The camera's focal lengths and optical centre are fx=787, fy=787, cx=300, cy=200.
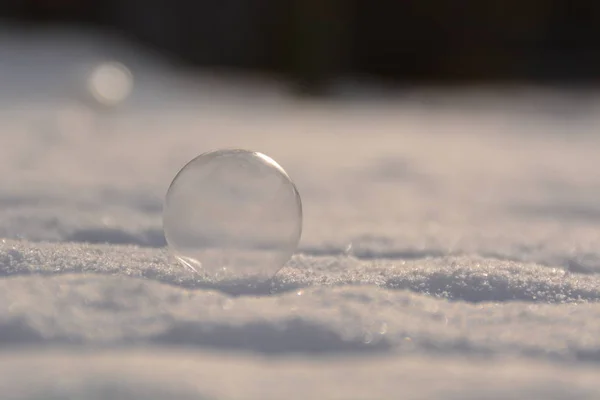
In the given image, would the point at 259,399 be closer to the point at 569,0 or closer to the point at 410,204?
the point at 410,204

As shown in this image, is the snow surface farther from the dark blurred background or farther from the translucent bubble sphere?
the dark blurred background

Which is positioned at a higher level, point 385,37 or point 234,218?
point 385,37

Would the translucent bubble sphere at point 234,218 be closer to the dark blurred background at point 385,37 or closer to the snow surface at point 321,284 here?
the snow surface at point 321,284

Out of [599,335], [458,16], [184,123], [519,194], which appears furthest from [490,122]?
[599,335]

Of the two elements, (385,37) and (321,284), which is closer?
(321,284)

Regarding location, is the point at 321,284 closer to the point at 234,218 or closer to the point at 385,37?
the point at 234,218

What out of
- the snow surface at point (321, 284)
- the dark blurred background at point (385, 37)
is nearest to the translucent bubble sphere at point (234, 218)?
the snow surface at point (321, 284)

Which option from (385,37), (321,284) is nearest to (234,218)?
(321,284)
